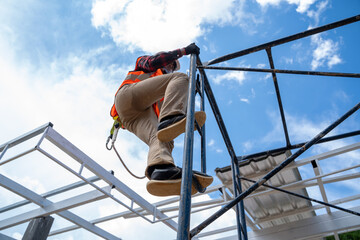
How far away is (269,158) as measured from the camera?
417 centimetres

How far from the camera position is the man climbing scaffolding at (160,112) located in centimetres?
173

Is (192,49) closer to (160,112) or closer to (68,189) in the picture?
(160,112)

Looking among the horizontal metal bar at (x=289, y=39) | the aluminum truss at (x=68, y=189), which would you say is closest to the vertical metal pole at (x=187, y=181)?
the horizontal metal bar at (x=289, y=39)

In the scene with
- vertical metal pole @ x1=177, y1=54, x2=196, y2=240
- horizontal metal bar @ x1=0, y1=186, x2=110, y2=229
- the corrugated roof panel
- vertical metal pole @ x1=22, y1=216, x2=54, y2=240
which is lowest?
vertical metal pole @ x1=177, y1=54, x2=196, y2=240

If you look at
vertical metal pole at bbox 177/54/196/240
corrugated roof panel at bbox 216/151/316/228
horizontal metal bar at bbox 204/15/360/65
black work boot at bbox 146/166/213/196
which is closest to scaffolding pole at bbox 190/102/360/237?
vertical metal pole at bbox 177/54/196/240

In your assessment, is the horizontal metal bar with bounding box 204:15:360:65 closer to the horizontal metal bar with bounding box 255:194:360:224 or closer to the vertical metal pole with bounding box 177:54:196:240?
the vertical metal pole with bounding box 177:54:196:240

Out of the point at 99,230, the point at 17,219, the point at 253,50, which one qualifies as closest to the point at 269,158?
the point at 253,50

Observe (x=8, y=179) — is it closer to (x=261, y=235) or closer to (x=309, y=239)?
(x=261, y=235)

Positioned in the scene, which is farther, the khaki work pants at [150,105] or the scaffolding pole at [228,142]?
the scaffolding pole at [228,142]

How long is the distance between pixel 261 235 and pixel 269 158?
1.88 metres

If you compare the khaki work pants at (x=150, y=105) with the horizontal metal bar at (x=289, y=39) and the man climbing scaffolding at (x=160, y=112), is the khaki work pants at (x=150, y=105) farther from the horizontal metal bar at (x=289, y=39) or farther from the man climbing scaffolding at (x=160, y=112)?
the horizontal metal bar at (x=289, y=39)

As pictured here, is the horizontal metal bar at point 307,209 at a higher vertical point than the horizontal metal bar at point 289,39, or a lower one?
higher

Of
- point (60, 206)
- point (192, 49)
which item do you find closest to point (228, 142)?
point (192, 49)

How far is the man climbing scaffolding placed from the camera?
1.73 metres
